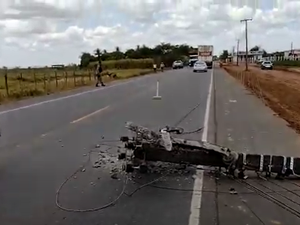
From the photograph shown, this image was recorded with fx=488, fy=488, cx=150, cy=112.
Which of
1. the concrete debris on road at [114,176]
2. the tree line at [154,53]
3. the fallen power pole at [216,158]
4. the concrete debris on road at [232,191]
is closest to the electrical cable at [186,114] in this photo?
the fallen power pole at [216,158]

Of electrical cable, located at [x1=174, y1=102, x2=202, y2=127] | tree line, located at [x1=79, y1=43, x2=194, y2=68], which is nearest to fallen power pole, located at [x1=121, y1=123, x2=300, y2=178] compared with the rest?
electrical cable, located at [x1=174, y1=102, x2=202, y2=127]

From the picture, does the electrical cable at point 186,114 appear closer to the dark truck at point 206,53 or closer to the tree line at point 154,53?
the dark truck at point 206,53

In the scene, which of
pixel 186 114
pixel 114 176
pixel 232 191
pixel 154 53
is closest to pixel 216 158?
pixel 232 191

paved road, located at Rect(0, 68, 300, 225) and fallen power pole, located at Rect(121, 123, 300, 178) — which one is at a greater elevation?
fallen power pole, located at Rect(121, 123, 300, 178)

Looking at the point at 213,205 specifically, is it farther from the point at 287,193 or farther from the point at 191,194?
the point at 287,193

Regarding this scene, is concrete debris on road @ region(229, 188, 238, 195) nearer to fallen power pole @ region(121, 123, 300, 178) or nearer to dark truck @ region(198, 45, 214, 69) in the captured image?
fallen power pole @ region(121, 123, 300, 178)

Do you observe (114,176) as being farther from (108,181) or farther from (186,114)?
(186,114)

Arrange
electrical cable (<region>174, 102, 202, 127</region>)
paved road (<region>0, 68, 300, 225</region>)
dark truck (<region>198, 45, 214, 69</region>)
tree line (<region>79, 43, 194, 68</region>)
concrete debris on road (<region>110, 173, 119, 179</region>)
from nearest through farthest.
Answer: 1. paved road (<region>0, 68, 300, 225</region>)
2. concrete debris on road (<region>110, 173, 119, 179</region>)
3. electrical cable (<region>174, 102, 202, 127</region>)
4. dark truck (<region>198, 45, 214, 69</region>)
5. tree line (<region>79, 43, 194, 68</region>)

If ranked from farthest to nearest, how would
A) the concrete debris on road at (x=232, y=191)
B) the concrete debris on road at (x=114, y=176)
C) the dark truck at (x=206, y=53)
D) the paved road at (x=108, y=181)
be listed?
the dark truck at (x=206, y=53) < the concrete debris on road at (x=114, y=176) < the concrete debris on road at (x=232, y=191) < the paved road at (x=108, y=181)

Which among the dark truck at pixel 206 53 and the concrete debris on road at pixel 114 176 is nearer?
the concrete debris on road at pixel 114 176

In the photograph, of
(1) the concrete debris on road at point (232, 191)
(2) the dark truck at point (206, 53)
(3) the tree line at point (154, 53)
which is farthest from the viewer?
(3) the tree line at point (154, 53)

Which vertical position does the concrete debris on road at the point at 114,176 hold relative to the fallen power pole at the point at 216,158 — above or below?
below

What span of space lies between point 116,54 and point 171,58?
18.2 meters

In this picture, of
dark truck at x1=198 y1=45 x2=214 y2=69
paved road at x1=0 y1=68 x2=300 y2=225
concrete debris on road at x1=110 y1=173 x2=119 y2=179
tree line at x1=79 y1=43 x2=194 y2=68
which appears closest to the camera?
paved road at x1=0 y1=68 x2=300 y2=225
